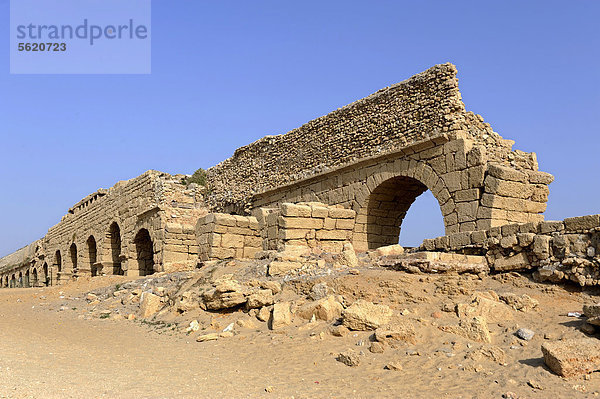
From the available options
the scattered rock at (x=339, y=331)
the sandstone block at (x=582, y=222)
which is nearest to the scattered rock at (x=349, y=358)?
the scattered rock at (x=339, y=331)

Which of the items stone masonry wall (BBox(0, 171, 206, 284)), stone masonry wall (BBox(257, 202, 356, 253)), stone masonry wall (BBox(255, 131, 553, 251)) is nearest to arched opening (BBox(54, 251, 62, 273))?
stone masonry wall (BBox(0, 171, 206, 284))

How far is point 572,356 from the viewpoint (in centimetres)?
436

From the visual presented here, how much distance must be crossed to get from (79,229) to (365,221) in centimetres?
1811

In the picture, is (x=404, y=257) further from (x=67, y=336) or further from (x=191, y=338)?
(x=67, y=336)

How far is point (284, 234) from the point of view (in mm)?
9859

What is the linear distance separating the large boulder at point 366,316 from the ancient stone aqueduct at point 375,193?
1899mm

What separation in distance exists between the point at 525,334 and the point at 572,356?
0.73 metres

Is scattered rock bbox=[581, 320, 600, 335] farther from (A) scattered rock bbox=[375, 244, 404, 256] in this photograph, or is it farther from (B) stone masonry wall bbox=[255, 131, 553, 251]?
(B) stone masonry wall bbox=[255, 131, 553, 251]

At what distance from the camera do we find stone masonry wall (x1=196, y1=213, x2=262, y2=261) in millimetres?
11773

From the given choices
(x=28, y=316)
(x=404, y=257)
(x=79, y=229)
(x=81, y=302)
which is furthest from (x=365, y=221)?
(x=79, y=229)

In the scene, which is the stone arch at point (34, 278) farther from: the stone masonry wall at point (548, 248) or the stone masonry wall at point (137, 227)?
the stone masonry wall at point (548, 248)

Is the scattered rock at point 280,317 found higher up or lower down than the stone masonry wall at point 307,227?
lower down

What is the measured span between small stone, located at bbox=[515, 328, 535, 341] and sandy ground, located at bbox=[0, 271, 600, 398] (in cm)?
9

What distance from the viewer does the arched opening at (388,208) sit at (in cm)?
1172
